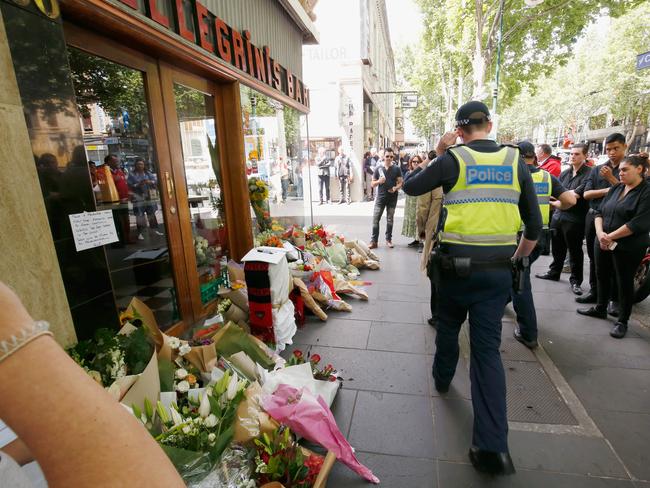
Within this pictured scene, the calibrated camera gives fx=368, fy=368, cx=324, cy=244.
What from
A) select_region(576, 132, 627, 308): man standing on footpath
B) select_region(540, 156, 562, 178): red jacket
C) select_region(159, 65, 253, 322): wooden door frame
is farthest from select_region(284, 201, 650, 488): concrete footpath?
select_region(540, 156, 562, 178): red jacket

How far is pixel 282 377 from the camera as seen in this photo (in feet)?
8.19

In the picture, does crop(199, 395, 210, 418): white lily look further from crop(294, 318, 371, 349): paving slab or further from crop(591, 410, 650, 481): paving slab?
crop(591, 410, 650, 481): paving slab

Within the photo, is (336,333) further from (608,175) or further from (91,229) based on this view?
(608,175)

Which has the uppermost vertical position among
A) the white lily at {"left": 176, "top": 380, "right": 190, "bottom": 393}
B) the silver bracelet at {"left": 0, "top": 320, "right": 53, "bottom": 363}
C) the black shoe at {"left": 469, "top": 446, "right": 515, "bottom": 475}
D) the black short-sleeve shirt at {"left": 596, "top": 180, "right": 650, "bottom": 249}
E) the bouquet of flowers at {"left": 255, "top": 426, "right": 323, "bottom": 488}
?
the silver bracelet at {"left": 0, "top": 320, "right": 53, "bottom": 363}

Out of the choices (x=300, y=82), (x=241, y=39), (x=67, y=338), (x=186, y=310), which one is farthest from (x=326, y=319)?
(x=300, y=82)

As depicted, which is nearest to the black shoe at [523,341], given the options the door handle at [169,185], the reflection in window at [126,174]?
the reflection in window at [126,174]

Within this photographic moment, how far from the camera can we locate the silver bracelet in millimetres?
457

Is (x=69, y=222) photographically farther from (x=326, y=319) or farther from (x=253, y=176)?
(x=253, y=176)

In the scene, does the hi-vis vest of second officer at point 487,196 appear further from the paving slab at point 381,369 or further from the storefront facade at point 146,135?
the storefront facade at point 146,135

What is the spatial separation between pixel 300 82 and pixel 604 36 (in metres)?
34.9

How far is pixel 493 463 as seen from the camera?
86.0 inches

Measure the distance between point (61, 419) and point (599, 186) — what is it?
19.7 ft

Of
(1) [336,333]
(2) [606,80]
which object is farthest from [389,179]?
(2) [606,80]

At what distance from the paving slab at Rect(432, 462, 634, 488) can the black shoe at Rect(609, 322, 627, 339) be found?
85.6 inches
